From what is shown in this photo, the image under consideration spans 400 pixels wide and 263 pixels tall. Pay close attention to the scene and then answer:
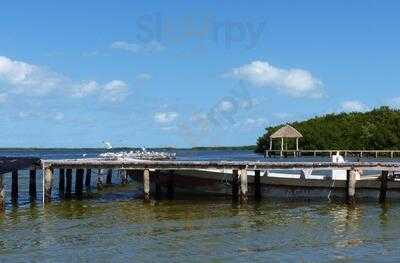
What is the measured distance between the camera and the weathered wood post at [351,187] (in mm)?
36281

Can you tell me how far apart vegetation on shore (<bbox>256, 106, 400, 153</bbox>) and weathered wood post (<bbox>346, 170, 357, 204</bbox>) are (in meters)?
93.2

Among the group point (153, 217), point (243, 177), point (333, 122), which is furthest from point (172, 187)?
point (333, 122)

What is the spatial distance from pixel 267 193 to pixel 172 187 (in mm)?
5518

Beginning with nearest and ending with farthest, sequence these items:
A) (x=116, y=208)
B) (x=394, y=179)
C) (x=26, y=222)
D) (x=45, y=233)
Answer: (x=45, y=233) → (x=26, y=222) → (x=116, y=208) → (x=394, y=179)

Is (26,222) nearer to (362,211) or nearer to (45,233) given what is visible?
(45,233)

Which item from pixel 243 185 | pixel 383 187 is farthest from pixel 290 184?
pixel 383 187

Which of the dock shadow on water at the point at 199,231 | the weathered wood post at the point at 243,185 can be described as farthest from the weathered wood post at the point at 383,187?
the weathered wood post at the point at 243,185

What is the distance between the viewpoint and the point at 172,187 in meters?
40.2

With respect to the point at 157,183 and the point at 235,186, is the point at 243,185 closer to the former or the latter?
the point at 235,186

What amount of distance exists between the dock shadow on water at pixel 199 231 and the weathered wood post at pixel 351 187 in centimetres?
68

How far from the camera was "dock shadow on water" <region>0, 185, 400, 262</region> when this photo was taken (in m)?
21.6

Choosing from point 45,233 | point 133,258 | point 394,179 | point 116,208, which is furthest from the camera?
point 394,179

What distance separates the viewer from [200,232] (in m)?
26.0

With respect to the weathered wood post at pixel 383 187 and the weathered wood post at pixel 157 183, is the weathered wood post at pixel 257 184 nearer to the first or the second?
the weathered wood post at pixel 157 183
